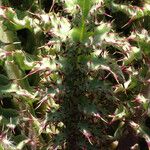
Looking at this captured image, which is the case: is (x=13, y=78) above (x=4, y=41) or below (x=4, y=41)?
below

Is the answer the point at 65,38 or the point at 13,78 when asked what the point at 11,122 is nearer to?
the point at 13,78

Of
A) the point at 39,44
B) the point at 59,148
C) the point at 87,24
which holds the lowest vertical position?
the point at 59,148

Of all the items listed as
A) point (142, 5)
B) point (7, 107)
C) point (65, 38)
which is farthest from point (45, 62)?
point (142, 5)

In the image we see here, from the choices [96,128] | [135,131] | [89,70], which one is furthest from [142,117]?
[89,70]

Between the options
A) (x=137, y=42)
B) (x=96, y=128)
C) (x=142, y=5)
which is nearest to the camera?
(x=96, y=128)

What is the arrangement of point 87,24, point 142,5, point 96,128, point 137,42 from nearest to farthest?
point 87,24, point 96,128, point 137,42, point 142,5

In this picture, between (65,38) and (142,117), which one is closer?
(65,38)
